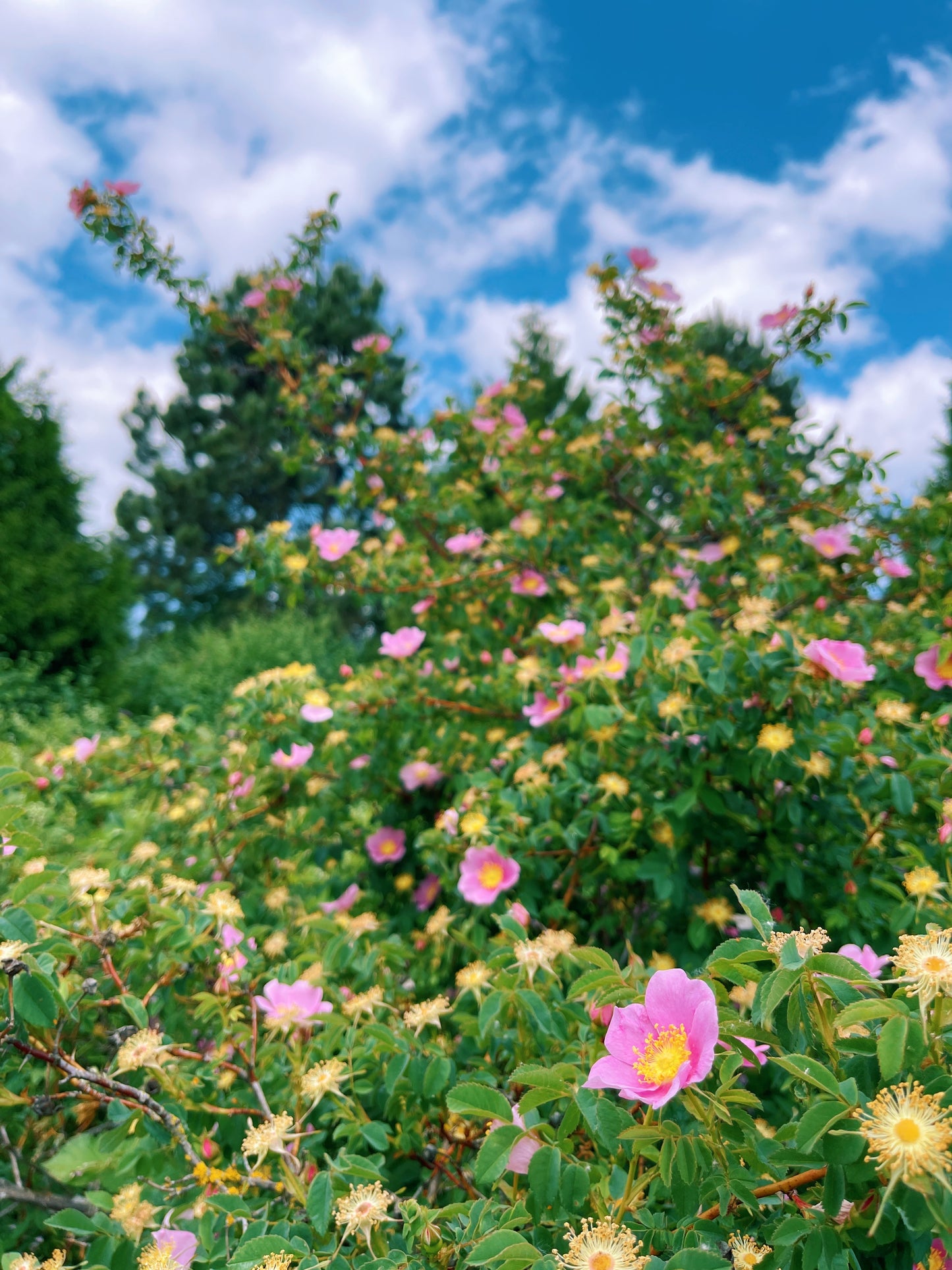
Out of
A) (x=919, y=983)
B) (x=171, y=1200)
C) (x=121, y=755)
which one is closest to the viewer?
(x=919, y=983)

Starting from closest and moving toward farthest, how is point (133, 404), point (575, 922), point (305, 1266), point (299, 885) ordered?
point (305, 1266) → point (575, 922) → point (299, 885) → point (133, 404)

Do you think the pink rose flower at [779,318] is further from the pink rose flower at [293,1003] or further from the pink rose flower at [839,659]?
the pink rose flower at [293,1003]

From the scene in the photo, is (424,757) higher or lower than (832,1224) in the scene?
higher

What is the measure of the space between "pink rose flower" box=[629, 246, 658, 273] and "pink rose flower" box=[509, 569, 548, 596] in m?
1.03

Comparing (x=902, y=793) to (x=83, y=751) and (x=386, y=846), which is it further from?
(x=83, y=751)

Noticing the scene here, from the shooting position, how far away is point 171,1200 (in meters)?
0.91

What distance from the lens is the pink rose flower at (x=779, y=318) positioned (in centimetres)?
225

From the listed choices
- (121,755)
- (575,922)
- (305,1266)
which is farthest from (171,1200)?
(121,755)

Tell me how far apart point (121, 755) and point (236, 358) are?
640 inches

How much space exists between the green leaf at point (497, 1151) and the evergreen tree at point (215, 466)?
1496 cm

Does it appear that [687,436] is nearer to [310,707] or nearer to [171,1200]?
[310,707]

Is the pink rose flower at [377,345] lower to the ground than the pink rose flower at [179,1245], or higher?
higher

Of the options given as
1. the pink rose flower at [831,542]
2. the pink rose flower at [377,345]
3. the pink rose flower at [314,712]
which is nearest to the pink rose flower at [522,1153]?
the pink rose flower at [314,712]

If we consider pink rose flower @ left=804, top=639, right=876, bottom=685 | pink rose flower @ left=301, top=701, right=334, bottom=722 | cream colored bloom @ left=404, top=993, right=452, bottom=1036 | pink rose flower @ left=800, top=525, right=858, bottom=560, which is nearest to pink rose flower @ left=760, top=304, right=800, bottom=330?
pink rose flower @ left=800, top=525, right=858, bottom=560
